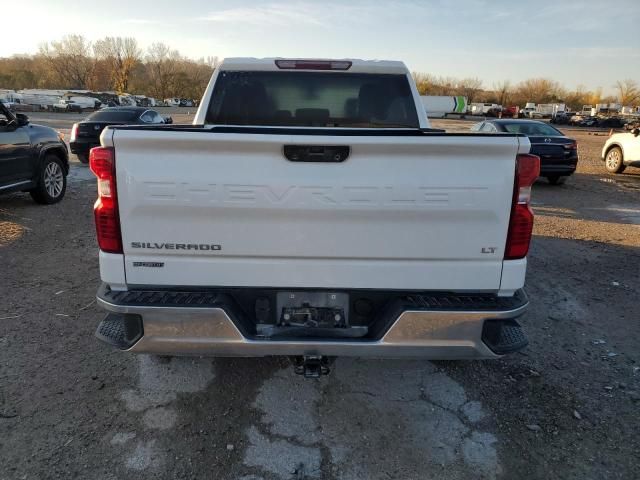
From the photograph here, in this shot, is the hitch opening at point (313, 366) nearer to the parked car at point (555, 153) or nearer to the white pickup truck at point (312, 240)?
the white pickup truck at point (312, 240)

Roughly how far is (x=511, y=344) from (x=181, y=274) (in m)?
1.87

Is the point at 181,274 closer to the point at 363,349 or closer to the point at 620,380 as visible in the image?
the point at 363,349

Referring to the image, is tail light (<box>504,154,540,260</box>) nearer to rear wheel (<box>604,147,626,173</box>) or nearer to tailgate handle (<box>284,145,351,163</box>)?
tailgate handle (<box>284,145,351,163</box>)

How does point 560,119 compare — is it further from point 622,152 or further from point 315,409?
point 315,409

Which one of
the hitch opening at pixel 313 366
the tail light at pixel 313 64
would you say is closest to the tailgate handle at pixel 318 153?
the hitch opening at pixel 313 366

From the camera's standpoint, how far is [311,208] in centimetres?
244

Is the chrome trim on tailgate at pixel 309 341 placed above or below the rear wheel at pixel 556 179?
above

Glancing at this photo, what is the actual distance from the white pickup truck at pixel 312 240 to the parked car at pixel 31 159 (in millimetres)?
6442

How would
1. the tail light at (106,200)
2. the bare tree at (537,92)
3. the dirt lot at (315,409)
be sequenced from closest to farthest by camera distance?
the tail light at (106,200), the dirt lot at (315,409), the bare tree at (537,92)

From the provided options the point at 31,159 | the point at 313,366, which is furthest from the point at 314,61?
the point at 31,159

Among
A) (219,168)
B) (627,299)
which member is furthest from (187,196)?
(627,299)

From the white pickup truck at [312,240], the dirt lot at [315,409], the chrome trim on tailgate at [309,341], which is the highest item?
the white pickup truck at [312,240]

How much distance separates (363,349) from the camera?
2576 mm

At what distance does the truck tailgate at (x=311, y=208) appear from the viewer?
240 centimetres
